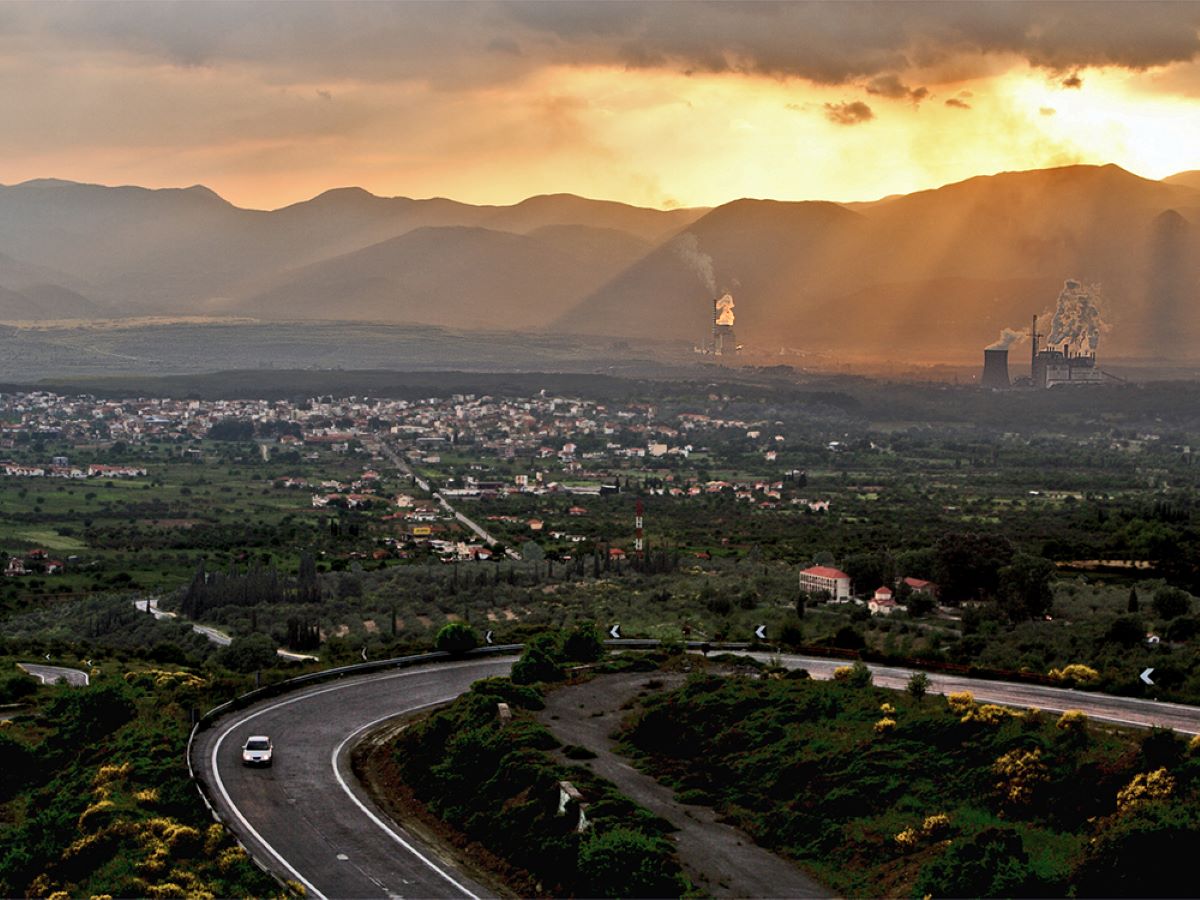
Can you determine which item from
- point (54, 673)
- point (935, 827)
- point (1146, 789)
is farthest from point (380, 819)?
point (54, 673)

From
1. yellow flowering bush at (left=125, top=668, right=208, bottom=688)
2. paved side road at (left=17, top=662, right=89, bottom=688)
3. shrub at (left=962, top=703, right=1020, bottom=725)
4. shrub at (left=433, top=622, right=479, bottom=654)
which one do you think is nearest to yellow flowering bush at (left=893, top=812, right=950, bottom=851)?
shrub at (left=962, top=703, right=1020, bottom=725)

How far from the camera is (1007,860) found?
20547 mm

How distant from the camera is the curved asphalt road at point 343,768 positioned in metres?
22.2

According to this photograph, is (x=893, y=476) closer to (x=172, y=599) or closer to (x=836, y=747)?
→ (x=172, y=599)

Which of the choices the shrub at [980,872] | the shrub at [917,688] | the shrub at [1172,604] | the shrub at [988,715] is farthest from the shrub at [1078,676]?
the shrub at [1172,604]

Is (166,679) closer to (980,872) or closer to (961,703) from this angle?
(961,703)

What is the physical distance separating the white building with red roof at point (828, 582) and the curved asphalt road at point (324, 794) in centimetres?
1833

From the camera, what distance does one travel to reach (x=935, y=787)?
2398 cm

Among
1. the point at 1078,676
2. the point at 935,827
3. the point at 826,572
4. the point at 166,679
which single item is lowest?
the point at 826,572

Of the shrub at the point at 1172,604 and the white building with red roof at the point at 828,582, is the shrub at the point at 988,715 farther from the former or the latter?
the white building with red roof at the point at 828,582

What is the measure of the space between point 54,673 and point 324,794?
1631 centimetres

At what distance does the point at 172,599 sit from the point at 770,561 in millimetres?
23168

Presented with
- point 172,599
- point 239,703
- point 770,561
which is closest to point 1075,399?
point 770,561

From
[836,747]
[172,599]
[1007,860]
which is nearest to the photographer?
[1007,860]
